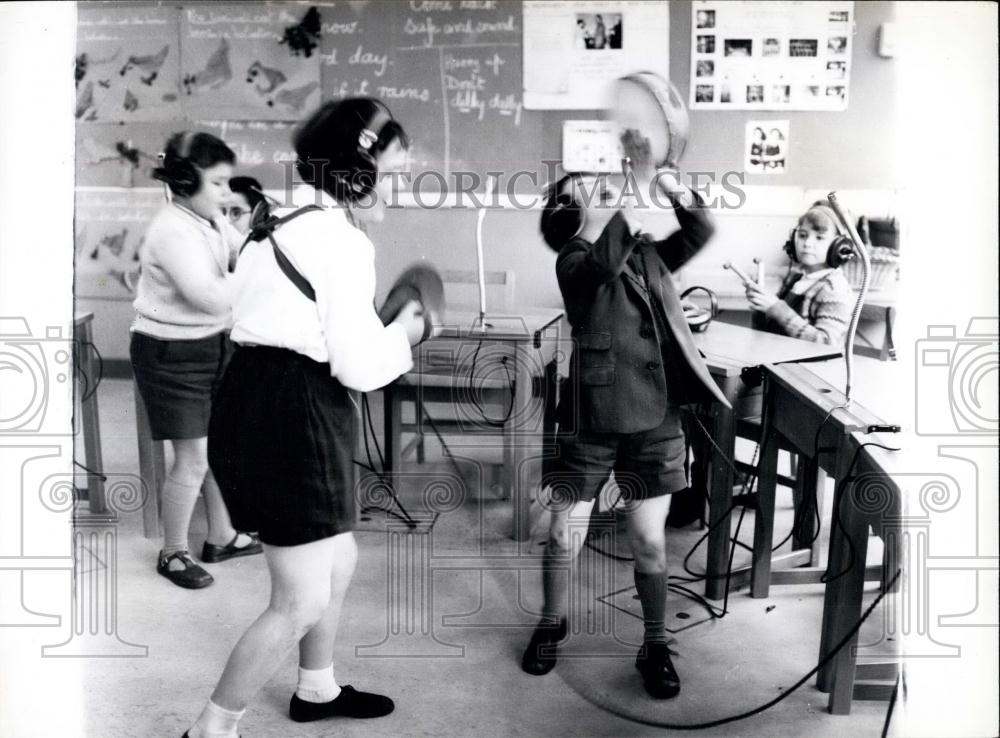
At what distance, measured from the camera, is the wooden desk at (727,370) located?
163cm

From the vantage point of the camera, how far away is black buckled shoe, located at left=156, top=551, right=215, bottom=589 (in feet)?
5.78

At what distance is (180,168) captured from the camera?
65.0 inches

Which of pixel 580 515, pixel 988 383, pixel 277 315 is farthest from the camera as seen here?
pixel 580 515

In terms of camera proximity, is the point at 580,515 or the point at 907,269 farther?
the point at 580,515

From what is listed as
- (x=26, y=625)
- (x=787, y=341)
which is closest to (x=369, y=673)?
(x=26, y=625)

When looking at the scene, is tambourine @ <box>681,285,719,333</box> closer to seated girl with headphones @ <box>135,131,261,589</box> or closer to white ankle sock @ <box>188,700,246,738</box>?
seated girl with headphones @ <box>135,131,261,589</box>

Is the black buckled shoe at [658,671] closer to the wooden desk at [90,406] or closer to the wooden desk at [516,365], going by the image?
the wooden desk at [516,365]

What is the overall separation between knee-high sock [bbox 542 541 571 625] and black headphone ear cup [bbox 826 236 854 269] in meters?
0.75

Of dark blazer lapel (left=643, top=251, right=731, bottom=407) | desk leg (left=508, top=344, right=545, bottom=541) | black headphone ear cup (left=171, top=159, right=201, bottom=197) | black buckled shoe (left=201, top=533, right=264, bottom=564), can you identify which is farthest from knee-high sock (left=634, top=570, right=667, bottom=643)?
black headphone ear cup (left=171, top=159, right=201, bottom=197)

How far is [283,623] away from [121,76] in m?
1.05

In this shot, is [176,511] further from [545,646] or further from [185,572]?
[545,646]

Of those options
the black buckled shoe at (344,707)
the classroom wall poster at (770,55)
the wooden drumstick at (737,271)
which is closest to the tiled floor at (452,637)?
the black buckled shoe at (344,707)

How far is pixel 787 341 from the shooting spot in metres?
1.69

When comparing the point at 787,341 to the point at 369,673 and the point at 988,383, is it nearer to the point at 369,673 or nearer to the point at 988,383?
the point at 988,383
